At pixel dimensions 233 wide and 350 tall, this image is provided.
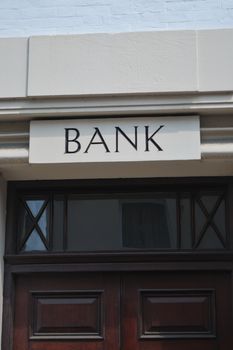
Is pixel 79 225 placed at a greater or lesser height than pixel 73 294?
greater

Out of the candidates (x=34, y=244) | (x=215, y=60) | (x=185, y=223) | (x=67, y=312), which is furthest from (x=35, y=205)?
(x=215, y=60)

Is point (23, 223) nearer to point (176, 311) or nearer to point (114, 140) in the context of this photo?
point (114, 140)

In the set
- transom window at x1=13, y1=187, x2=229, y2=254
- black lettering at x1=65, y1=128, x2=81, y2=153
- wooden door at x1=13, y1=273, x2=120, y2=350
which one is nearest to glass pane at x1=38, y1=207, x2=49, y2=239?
transom window at x1=13, y1=187, x2=229, y2=254

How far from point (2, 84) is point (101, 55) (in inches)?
27.2

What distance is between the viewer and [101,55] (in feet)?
15.6

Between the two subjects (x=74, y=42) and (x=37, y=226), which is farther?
(x=37, y=226)

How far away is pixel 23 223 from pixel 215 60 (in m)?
1.81

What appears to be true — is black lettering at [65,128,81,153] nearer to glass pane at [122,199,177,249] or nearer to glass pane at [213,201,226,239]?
glass pane at [122,199,177,249]

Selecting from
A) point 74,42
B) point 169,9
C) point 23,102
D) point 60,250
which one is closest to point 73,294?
point 60,250

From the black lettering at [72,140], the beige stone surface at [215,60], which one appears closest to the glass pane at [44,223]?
the black lettering at [72,140]

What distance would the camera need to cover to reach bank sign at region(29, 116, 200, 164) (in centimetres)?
469

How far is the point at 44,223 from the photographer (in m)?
5.21

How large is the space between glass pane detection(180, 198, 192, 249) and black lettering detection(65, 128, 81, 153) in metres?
0.92

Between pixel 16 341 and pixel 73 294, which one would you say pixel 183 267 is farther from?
pixel 16 341
